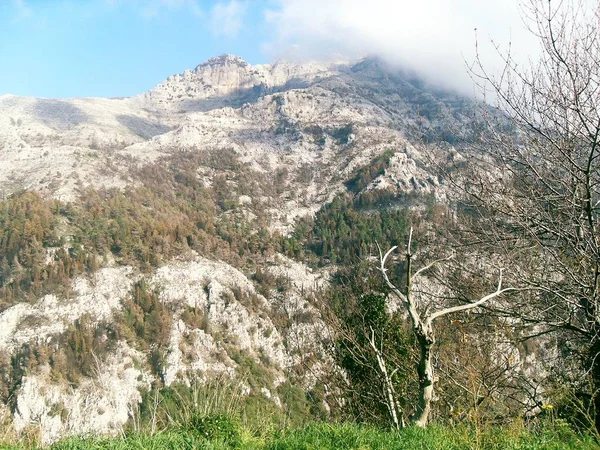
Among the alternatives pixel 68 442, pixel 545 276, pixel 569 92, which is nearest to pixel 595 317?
pixel 545 276

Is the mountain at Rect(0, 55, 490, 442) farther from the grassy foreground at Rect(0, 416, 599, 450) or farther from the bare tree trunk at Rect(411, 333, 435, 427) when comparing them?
the bare tree trunk at Rect(411, 333, 435, 427)

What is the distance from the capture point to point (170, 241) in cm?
6806

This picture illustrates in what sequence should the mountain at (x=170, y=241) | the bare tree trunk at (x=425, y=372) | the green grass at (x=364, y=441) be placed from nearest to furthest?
the green grass at (x=364, y=441), the bare tree trunk at (x=425, y=372), the mountain at (x=170, y=241)

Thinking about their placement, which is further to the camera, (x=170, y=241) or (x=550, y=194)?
(x=170, y=241)

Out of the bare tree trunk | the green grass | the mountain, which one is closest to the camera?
the green grass

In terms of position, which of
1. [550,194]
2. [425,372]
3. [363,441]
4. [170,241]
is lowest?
[170,241]

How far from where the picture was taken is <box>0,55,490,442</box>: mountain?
42.9m

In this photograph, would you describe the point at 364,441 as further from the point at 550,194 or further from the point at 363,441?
the point at 550,194

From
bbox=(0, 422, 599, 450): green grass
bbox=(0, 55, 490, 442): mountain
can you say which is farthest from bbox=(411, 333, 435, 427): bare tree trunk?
bbox=(0, 55, 490, 442): mountain

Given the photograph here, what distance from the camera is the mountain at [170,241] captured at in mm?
42875

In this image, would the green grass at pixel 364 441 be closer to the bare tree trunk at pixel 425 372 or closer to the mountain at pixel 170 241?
the bare tree trunk at pixel 425 372

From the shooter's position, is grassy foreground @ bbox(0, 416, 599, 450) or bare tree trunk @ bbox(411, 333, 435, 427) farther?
bare tree trunk @ bbox(411, 333, 435, 427)

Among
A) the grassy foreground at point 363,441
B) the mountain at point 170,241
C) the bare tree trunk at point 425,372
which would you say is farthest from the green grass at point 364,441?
the mountain at point 170,241

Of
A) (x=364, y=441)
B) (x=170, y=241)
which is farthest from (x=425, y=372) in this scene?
(x=170, y=241)
